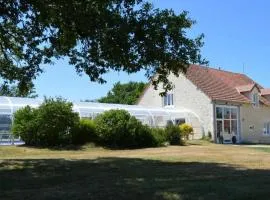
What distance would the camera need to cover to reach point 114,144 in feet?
106

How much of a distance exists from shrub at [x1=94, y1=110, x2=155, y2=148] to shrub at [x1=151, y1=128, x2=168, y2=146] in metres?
0.86

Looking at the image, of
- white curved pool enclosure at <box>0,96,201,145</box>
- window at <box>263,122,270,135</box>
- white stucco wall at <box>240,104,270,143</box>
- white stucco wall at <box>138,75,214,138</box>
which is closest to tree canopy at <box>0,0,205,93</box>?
white curved pool enclosure at <box>0,96,201,145</box>

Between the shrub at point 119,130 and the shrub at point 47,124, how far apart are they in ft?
6.18

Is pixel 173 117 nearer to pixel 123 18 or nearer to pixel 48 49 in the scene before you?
pixel 48 49

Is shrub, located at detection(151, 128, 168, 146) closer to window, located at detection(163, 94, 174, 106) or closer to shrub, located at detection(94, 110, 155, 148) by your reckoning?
shrub, located at detection(94, 110, 155, 148)

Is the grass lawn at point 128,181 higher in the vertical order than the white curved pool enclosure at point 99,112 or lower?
lower

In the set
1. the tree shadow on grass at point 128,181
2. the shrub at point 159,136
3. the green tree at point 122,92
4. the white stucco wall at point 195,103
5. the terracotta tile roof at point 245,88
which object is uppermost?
the green tree at point 122,92

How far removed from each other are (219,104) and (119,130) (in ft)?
58.0

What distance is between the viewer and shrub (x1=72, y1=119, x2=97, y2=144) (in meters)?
32.4

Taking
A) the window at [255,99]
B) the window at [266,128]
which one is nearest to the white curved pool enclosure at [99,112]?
the window at [255,99]

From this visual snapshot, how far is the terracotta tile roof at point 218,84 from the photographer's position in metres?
47.7

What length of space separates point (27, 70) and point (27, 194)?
859cm

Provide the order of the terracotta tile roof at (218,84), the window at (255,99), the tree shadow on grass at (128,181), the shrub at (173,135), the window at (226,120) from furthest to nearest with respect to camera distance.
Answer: the window at (255,99) → the terracotta tile roof at (218,84) → the window at (226,120) → the shrub at (173,135) → the tree shadow on grass at (128,181)

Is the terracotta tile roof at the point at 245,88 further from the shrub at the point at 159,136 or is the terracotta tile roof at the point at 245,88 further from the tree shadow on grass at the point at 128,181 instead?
the tree shadow on grass at the point at 128,181
